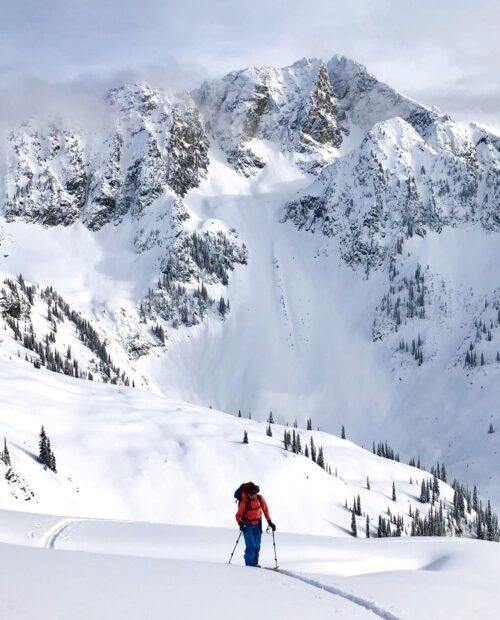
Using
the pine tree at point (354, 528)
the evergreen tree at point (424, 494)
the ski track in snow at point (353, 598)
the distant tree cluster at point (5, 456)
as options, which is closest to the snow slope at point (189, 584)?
the ski track in snow at point (353, 598)

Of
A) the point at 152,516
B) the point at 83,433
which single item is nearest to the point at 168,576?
the point at 152,516

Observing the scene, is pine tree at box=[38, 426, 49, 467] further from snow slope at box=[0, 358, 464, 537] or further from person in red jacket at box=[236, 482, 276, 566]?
person in red jacket at box=[236, 482, 276, 566]

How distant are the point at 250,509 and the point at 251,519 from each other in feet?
1.21

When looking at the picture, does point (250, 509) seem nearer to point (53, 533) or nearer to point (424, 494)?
point (53, 533)

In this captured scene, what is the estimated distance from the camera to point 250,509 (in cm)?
2483

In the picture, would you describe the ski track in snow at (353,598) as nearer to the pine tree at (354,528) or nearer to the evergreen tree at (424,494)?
the pine tree at (354,528)

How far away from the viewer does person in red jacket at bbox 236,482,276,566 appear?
24.5 m

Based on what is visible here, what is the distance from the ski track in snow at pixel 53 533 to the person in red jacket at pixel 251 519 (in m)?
7.99

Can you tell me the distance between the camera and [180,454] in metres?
114

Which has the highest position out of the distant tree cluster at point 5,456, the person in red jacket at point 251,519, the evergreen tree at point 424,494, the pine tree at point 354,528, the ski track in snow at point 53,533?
the distant tree cluster at point 5,456

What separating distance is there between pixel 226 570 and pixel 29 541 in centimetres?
1132

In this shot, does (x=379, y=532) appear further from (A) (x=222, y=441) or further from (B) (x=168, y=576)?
(B) (x=168, y=576)

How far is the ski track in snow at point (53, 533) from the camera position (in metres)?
27.2

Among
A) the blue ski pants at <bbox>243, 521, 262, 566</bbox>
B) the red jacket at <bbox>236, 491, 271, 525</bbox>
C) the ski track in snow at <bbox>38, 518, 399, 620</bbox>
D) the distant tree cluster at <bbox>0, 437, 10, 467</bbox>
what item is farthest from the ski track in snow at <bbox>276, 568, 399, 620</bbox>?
the distant tree cluster at <bbox>0, 437, 10, 467</bbox>
